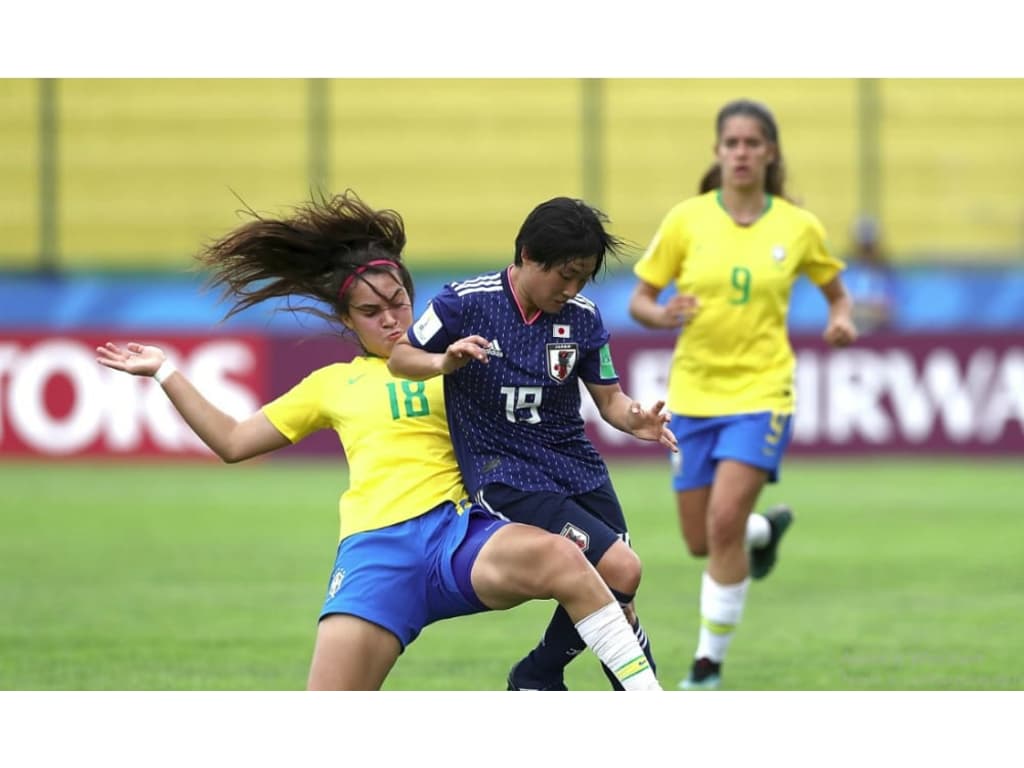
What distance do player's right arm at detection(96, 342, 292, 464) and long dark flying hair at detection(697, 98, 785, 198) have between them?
2939 millimetres

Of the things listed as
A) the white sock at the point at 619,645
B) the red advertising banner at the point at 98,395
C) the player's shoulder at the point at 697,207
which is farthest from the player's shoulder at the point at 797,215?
the red advertising banner at the point at 98,395

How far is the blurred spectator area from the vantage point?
22625 mm

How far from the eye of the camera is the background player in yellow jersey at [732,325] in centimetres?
772

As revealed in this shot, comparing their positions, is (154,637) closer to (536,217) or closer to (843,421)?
(536,217)

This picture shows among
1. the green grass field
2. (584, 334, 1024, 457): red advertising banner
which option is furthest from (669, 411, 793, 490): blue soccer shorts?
(584, 334, 1024, 457): red advertising banner

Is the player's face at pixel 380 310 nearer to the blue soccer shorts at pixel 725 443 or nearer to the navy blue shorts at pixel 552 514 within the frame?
the navy blue shorts at pixel 552 514

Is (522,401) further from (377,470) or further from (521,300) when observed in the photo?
(377,470)

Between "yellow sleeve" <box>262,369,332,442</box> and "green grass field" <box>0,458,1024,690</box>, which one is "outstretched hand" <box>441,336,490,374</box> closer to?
"yellow sleeve" <box>262,369,332,442</box>

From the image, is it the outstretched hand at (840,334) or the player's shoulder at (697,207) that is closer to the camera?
the outstretched hand at (840,334)

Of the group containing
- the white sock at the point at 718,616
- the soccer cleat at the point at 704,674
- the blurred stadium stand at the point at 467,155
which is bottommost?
the soccer cleat at the point at 704,674

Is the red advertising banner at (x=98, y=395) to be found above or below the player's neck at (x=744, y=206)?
below

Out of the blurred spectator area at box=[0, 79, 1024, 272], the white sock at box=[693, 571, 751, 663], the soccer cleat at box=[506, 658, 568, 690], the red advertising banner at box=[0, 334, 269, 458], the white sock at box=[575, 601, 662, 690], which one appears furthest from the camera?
the blurred spectator area at box=[0, 79, 1024, 272]

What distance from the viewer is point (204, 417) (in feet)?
18.9

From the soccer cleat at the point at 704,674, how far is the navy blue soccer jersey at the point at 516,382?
188 centimetres
